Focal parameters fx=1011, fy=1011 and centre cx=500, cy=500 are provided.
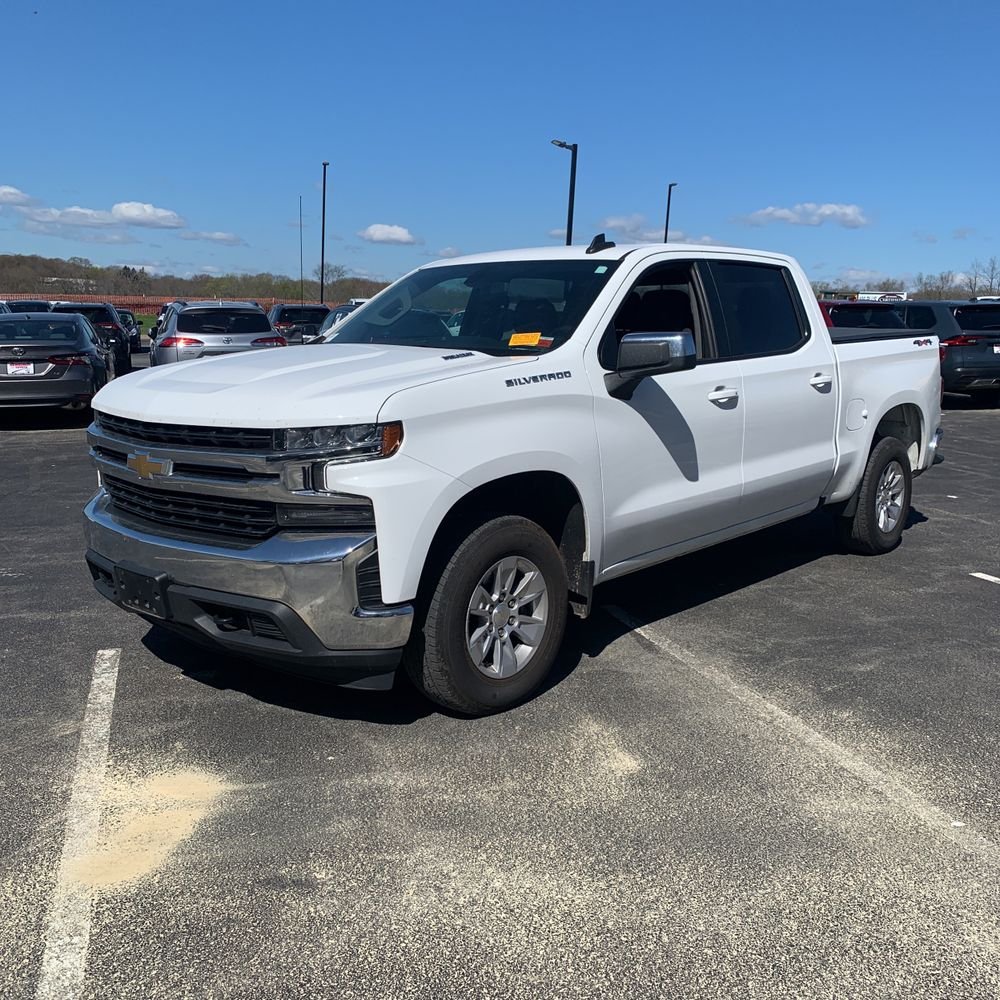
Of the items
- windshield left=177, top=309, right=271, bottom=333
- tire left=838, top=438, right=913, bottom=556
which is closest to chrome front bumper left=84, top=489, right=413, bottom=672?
tire left=838, top=438, right=913, bottom=556

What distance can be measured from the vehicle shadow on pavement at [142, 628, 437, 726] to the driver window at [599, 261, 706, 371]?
1947 millimetres

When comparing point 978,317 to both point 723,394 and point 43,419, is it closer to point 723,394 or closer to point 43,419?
point 723,394

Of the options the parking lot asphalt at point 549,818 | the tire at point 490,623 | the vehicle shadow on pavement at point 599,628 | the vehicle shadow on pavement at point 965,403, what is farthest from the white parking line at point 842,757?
the vehicle shadow on pavement at point 965,403

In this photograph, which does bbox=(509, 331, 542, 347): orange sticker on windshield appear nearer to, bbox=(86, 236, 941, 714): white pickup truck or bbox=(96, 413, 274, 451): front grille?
bbox=(86, 236, 941, 714): white pickup truck

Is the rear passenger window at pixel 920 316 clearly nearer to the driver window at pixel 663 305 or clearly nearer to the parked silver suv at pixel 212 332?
the parked silver suv at pixel 212 332

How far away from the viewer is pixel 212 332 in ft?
53.8

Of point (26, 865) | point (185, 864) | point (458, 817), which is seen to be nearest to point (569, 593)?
point (458, 817)

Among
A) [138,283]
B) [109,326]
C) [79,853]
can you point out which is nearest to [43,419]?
[109,326]

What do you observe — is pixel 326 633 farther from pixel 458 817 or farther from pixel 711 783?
pixel 711 783

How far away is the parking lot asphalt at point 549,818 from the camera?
267 cm

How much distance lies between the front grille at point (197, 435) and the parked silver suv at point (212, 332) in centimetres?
1203

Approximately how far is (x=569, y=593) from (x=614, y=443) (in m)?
0.72

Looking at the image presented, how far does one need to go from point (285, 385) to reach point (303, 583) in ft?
2.61

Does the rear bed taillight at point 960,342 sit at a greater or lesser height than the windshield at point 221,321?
greater
